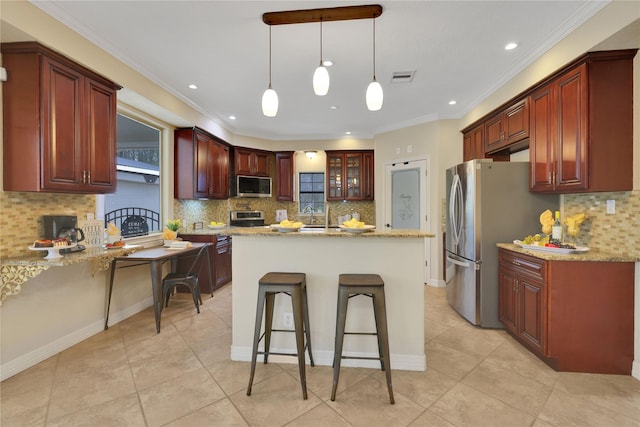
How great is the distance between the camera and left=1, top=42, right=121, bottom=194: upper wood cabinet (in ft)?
6.90

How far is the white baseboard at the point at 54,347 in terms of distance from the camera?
215 centimetres

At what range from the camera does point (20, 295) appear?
2230 millimetres

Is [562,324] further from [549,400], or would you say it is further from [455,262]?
[455,262]

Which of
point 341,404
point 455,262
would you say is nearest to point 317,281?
point 341,404

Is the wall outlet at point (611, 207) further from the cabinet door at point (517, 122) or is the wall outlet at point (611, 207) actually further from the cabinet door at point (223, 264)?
the cabinet door at point (223, 264)

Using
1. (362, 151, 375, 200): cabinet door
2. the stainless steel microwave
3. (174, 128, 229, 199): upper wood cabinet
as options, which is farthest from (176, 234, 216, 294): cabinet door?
(362, 151, 375, 200): cabinet door

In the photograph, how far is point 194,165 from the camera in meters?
4.13

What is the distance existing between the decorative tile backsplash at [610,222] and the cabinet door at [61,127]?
450cm

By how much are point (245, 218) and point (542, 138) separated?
469 centimetres

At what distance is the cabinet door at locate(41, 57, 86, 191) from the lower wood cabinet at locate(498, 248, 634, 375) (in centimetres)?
399

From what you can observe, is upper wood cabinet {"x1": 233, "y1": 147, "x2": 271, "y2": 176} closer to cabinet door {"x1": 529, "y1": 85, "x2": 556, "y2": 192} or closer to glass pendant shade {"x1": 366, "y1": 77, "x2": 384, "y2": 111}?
glass pendant shade {"x1": 366, "y1": 77, "x2": 384, "y2": 111}

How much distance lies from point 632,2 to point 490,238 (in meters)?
2.04

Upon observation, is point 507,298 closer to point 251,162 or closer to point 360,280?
point 360,280

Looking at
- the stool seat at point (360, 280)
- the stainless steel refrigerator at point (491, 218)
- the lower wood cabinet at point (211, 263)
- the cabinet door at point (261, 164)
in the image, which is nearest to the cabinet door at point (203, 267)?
the lower wood cabinet at point (211, 263)
